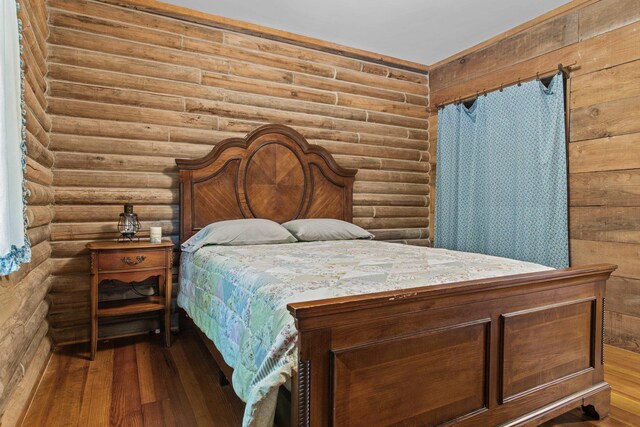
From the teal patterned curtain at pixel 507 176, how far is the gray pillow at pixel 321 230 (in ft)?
4.05

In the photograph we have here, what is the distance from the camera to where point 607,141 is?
9.98 feet

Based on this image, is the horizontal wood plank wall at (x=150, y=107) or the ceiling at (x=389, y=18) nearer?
the horizontal wood plank wall at (x=150, y=107)

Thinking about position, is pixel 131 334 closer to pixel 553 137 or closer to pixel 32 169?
pixel 32 169

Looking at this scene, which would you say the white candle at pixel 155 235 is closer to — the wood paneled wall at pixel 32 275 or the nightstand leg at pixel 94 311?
the nightstand leg at pixel 94 311

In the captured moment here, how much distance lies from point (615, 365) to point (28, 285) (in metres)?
3.73

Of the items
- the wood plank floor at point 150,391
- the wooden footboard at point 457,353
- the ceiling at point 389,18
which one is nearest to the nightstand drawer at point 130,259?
the wood plank floor at point 150,391

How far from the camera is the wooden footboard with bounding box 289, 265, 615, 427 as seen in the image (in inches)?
49.6

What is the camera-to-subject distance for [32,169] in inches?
92.3

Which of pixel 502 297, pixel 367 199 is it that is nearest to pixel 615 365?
pixel 502 297

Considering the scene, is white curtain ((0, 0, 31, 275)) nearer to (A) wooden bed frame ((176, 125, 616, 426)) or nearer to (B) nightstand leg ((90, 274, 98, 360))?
(A) wooden bed frame ((176, 125, 616, 426))

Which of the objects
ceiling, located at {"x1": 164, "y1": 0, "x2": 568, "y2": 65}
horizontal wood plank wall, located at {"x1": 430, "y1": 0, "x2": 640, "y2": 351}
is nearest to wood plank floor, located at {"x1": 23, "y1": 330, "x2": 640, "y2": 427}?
horizontal wood plank wall, located at {"x1": 430, "y1": 0, "x2": 640, "y2": 351}

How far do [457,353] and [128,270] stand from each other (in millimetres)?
2293

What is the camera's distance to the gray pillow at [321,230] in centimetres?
345

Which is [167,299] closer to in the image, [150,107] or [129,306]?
[129,306]
